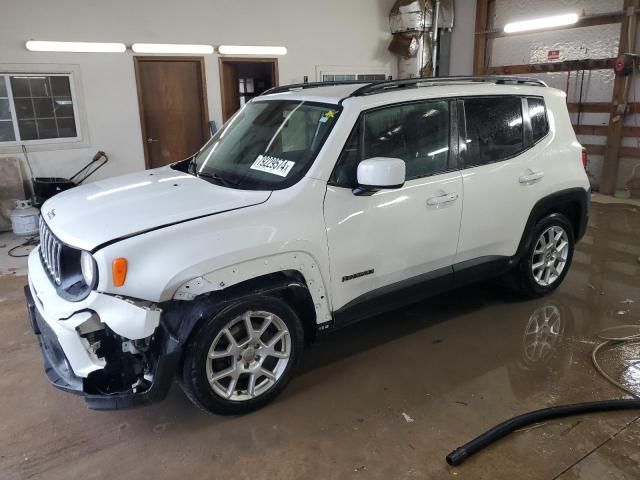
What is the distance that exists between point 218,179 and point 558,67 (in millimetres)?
7934

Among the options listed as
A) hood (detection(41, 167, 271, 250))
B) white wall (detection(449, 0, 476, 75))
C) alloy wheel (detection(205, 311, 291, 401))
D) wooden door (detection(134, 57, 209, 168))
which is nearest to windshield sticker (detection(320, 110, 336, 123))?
hood (detection(41, 167, 271, 250))

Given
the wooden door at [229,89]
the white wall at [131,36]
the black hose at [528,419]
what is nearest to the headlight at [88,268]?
the black hose at [528,419]

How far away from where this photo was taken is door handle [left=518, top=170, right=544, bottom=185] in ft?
11.5

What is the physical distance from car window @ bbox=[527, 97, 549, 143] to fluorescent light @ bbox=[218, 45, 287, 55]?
5738 millimetres

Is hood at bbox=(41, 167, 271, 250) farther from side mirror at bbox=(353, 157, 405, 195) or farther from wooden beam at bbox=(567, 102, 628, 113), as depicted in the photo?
wooden beam at bbox=(567, 102, 628, 113)

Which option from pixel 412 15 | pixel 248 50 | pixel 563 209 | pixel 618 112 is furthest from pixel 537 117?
pixel 412 15

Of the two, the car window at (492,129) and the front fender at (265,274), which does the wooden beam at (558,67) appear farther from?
the front fender at (265,274)

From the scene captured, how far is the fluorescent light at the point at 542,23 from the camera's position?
8422 mm

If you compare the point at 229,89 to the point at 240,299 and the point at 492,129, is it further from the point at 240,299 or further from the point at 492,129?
the point at 240,299

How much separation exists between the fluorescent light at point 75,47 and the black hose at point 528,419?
7077 millimetres

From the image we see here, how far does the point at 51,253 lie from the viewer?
2.62 m

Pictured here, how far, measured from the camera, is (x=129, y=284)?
2195 millimetres

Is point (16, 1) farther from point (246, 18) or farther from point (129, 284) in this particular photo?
point (129, 284)

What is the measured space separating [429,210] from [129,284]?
177cm
